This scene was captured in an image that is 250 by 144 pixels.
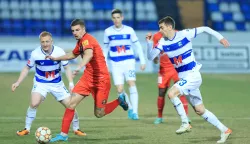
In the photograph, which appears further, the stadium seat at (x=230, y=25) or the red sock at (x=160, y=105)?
the stadium seat at (x=230, y=25)

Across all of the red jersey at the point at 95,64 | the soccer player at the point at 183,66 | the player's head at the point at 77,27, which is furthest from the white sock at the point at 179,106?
the player's head at the point at 77,27

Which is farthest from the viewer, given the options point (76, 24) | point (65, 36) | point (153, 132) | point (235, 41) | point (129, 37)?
point (65, 36)

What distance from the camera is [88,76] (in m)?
10.7

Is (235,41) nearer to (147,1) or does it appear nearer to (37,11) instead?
(147,1)

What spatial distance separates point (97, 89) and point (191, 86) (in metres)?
1.52

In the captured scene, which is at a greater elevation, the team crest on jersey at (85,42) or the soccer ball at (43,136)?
the team crest on jersey at (85,42)

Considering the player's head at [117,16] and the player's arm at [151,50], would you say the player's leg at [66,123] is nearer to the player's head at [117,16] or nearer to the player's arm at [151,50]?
the player's arm at [151,50]

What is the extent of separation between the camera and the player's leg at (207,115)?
10.3 m

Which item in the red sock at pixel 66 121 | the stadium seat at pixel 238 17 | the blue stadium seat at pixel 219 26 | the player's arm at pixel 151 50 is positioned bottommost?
the red sock at pixel 66 121

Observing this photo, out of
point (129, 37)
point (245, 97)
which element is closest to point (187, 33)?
point (129, 37)

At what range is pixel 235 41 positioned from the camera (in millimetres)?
24531

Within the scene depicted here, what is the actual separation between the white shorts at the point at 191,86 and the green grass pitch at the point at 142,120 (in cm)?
64

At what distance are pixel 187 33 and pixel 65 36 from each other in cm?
1597

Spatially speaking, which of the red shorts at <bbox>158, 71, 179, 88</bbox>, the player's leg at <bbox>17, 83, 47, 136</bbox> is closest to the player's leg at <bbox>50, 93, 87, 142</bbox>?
the player's leg at <bbox>17, 83, 47, 136</bbox>
